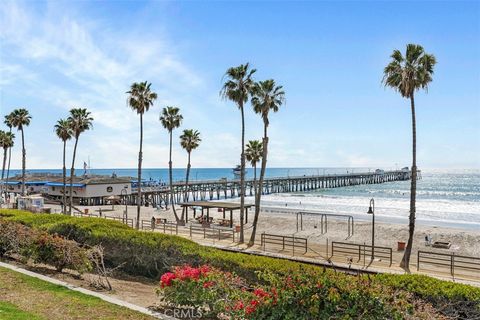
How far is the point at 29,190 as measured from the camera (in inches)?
2527

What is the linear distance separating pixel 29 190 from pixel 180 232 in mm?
46256

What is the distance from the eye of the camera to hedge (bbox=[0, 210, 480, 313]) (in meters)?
9.30

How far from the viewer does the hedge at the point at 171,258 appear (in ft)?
30.5

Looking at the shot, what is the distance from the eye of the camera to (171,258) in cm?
1327

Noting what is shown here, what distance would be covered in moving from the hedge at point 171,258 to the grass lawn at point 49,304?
318 centimetres

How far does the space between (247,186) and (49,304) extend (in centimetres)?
9311

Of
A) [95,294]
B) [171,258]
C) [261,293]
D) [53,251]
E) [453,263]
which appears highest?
[261,293]

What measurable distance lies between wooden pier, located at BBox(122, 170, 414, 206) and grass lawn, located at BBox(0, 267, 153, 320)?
1463 inches

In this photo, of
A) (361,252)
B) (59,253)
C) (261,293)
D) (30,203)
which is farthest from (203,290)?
(30,203)

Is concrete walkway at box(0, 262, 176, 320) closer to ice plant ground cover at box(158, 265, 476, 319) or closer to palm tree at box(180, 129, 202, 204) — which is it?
ice plant ground cover at box(158, 265, 476, 319)

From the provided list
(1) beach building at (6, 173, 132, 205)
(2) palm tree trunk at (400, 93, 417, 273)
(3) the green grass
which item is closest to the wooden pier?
(1) beach building at (6, 173, 132, 205)

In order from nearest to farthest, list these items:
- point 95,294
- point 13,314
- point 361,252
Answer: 1. point 13,314
2. point 95,294
3. point 361,252

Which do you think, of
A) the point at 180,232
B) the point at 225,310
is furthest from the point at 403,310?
the point at 180,232

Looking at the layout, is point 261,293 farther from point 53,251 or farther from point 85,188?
point 85,188
